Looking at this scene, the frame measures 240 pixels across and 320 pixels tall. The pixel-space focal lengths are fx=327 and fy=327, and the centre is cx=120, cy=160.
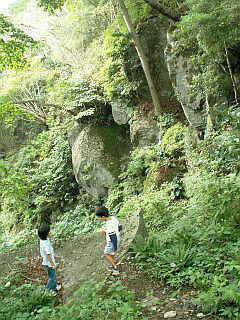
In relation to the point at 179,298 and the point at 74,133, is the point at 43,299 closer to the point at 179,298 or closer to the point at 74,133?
the point at 179,298

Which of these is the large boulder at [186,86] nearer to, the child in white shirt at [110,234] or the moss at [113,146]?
the moss at [113,146]

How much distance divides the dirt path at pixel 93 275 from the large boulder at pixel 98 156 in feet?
11.2

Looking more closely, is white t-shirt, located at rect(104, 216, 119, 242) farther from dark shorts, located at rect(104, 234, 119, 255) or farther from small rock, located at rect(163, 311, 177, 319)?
small rock, located at rect(163, 311, 177, 319)

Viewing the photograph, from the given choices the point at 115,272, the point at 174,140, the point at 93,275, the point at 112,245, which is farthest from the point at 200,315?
the point at 174,140

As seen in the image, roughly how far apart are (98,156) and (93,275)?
832 cm

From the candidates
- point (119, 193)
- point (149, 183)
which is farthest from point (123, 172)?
point (149, 183)

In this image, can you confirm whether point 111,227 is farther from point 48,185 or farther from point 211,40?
point 48,185

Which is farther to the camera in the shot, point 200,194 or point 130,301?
point 200,194

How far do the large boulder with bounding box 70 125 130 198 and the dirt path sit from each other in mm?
3416

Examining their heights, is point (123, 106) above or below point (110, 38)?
below

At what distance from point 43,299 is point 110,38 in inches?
416

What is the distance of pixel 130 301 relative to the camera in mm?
4508

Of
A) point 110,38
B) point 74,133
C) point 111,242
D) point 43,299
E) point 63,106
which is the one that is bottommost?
point 43,299

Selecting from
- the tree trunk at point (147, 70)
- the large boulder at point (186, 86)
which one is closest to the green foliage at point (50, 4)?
the tree trunk at point (147, 70)
